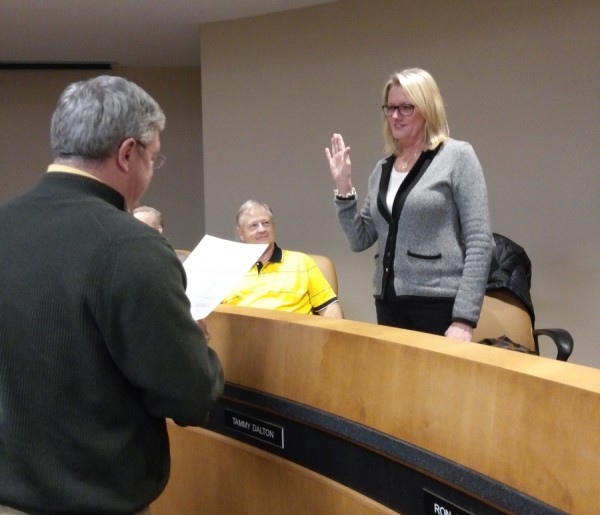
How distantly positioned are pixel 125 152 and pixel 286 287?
1.79 m

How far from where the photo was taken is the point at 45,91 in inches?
272

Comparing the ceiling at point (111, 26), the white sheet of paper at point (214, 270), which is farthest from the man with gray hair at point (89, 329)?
the ceiling at point (111, 26)

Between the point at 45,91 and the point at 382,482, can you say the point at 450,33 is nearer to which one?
the point at 382,482

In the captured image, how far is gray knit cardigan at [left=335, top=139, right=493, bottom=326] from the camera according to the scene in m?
1.98

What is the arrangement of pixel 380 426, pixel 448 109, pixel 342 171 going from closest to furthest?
1. pixel 380 426
2. pixel 342 171
3. pixel 448 109

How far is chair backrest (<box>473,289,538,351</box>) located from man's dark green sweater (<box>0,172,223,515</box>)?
2.12 meters

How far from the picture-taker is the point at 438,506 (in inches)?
48.8

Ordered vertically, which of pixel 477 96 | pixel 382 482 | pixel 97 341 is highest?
pixel 477 96

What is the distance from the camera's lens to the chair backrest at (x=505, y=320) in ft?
10.1

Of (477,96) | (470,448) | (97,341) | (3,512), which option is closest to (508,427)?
(470,448)

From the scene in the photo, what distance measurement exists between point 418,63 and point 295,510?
3.50 metres

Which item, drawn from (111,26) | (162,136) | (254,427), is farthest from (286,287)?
(162,136)

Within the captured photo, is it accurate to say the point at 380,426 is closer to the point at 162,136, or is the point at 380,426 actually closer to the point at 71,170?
the point at 71,170

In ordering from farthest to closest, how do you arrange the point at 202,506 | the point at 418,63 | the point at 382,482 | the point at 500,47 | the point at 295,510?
the point at 418,63 < the point at 500,47 < the point at 202,506 < the point at 295,510 < the point at 382,482
